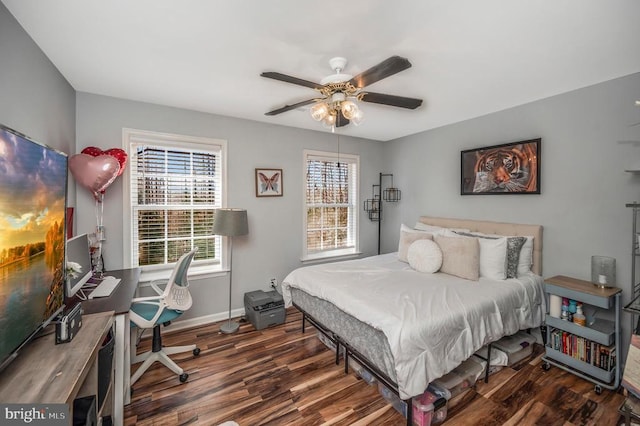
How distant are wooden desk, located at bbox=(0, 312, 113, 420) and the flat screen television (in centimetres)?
7

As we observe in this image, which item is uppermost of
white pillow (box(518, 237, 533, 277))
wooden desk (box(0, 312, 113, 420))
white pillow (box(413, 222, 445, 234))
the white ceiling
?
the white ceiling

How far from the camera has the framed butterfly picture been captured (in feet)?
11.6

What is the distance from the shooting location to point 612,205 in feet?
7.71

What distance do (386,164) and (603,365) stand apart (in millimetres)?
3369

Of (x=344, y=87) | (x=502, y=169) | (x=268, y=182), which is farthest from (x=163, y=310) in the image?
(x=502, y=169)

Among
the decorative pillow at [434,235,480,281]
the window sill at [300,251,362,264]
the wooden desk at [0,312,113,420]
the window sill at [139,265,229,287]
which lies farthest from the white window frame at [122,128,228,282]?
the decorative pillow at [434,235,480,281]

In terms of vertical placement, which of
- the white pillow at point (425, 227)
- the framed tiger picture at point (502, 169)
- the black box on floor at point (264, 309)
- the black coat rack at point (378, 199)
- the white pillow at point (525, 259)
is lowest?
the black box on floor at point (264, 309)

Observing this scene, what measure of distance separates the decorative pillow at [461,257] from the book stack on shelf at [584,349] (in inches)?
31.6

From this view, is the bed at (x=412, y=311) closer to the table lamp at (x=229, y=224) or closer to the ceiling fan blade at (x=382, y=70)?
the table lamp at (x=229, y=224)

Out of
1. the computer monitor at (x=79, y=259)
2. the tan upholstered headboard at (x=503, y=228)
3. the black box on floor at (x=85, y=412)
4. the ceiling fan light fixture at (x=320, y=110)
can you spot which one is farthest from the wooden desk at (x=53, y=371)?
the tan upholstered headboard at (x=503, y=228)

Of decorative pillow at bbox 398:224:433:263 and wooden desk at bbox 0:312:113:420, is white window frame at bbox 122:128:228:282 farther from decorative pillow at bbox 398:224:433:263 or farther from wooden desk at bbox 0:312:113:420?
decorative pillow at bbox 398:224:433:263

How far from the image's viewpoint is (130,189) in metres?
2.85

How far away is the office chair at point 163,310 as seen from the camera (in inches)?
83.8

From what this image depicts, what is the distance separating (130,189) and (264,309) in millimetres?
1905
